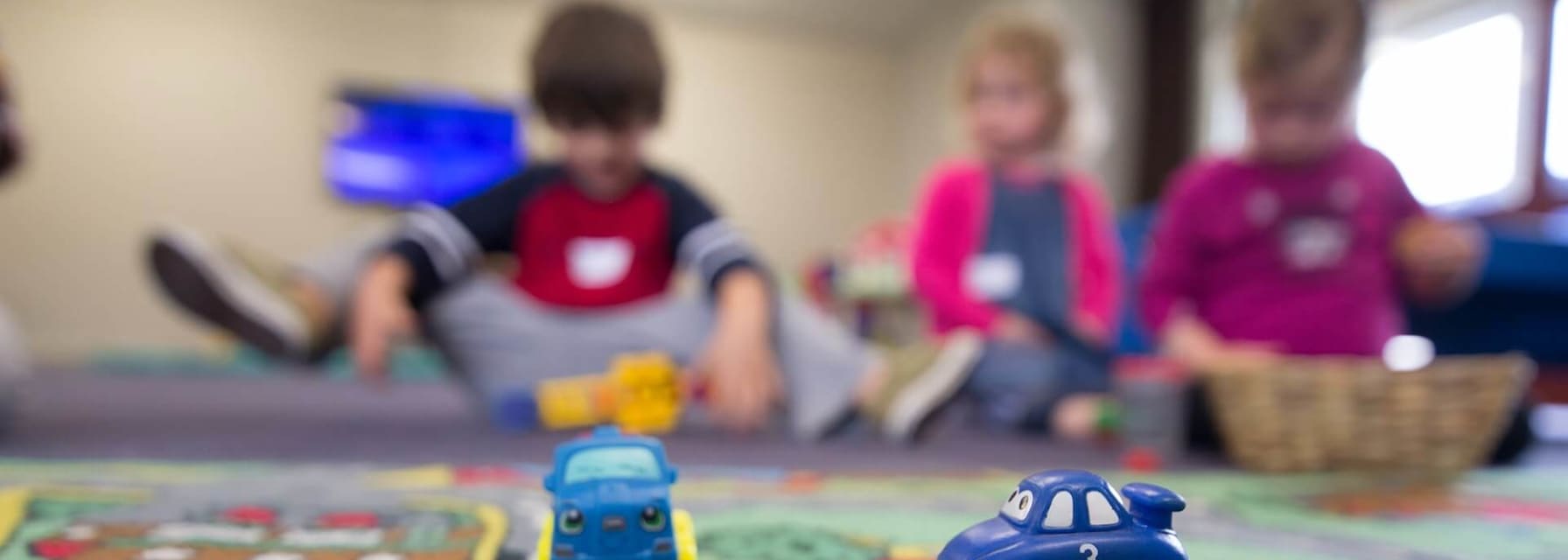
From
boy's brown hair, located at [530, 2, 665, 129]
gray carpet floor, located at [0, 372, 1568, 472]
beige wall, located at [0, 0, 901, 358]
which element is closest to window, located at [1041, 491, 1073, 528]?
gray carpet floor, located at [0, 372, 1568, 472]

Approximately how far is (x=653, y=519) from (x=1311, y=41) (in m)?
0.84

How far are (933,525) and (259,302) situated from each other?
0.75 m

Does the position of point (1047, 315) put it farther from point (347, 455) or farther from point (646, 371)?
point (347, 455)

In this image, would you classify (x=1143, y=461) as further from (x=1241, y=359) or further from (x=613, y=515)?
(x=613, y=515)

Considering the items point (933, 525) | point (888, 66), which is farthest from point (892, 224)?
point (933, 525)

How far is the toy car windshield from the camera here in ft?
1.06

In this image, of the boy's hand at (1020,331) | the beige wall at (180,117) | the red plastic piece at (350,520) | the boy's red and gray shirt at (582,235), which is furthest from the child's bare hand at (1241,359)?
the beige wall at (180,117)

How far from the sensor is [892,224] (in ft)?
10.8

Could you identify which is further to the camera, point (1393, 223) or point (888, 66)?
point (888, 66)

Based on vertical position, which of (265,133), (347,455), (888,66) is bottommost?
(347,455)

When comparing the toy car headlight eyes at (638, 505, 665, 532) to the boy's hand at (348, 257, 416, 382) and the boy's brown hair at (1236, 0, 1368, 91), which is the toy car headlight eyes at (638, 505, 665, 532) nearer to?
the boy's hand at (348, 257, 416, 382)

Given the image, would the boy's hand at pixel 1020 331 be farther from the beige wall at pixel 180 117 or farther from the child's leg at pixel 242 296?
the beige wall at pixel 180 117

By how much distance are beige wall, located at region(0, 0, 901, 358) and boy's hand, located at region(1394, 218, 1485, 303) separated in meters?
2.90

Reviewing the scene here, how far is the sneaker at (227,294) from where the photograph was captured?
92 centimetres
